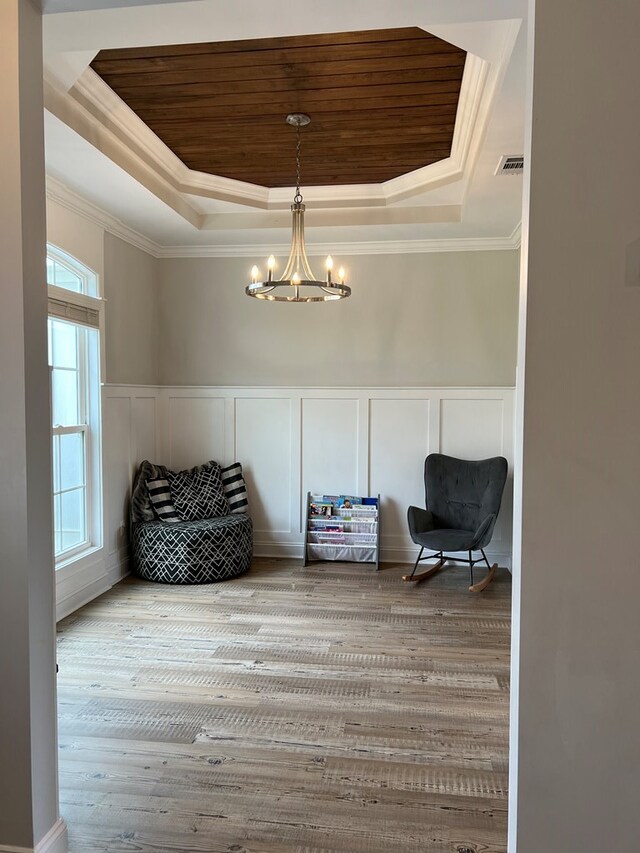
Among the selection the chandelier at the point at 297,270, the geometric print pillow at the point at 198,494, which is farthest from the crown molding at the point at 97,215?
the geometric print pillow at the point at 198,494

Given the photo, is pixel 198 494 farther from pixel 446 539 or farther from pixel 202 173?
pixel 202 173

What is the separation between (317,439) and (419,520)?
1.12 meters

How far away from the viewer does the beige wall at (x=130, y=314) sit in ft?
14.2

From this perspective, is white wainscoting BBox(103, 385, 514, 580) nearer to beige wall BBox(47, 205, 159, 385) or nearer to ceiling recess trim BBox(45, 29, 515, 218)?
beige wall BBox(47, 205, 159, 385)

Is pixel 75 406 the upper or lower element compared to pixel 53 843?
upper

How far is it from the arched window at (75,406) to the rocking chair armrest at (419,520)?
2.28 meters

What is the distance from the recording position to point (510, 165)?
3.10 meters

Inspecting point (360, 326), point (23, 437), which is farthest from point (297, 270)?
point (23, 437)

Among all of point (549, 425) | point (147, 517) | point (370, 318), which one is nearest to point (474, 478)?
point (370, 318)

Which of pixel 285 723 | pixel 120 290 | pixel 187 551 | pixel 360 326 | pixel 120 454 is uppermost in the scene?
pixel 120 290

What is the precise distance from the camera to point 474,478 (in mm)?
4613

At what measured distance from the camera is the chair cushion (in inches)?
165

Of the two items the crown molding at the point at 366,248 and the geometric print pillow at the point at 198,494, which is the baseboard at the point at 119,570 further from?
the crown molding at the point at 366,248

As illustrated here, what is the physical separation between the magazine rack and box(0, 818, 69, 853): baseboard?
10.1 ft
